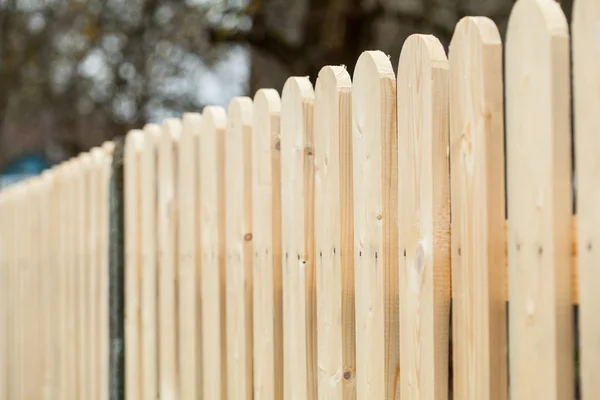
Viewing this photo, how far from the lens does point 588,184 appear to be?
1434 mm

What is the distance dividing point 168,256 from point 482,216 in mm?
1965

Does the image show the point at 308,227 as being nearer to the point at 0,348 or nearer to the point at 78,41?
the point at 0,348

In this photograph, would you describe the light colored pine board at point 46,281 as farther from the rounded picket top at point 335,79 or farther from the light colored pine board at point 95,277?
the rounded picket top at point 335,79

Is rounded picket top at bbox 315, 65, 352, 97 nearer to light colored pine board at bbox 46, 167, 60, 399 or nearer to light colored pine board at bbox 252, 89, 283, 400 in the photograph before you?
light colored pine board at bbox 252, 89, 283, 400

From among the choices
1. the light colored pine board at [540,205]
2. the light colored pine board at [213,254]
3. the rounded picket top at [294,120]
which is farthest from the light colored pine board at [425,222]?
the light colored pine board at [213,254]

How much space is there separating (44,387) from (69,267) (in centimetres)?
105

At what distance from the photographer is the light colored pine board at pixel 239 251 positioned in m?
2.70

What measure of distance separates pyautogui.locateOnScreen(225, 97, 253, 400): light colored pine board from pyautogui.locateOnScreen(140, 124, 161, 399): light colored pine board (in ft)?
2.65

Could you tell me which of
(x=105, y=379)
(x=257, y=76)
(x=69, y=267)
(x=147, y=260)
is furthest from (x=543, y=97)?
(x=257, y=76)

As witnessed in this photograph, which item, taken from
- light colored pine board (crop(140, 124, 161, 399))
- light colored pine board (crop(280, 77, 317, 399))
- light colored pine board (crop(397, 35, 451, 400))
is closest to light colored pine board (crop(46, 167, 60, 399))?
light colored pine board (crop(140, 124, 161, 399))

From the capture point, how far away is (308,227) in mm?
2328

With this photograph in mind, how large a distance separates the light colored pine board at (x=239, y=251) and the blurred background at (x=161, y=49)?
4.37 m

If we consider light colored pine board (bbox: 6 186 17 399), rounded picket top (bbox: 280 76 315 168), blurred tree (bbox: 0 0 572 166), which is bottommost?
light colored pine board (bbox: 6 186 17 399)

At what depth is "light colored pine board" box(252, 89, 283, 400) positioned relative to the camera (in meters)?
2.52
